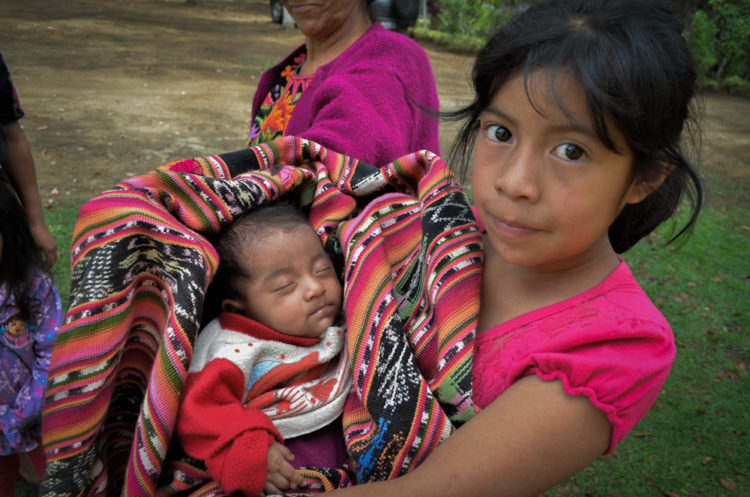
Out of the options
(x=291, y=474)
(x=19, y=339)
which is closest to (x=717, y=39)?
(x=19, y=339)

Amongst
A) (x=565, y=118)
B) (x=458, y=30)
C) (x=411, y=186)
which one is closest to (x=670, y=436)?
(x=411, y=186)

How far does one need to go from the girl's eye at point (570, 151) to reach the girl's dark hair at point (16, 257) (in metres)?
2.24

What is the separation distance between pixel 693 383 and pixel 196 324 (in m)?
3.95

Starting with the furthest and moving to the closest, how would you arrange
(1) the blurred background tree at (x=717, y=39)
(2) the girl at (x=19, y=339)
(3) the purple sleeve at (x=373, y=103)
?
Answer: (1) the blurred background tree at (x=717, y=39) < (2) the girl at (x=19, y=339) < (3) the purple sleeve at (x=373, y=103)

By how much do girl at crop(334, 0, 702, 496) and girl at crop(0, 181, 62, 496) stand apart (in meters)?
1.79

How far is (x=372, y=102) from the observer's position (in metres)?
2.09

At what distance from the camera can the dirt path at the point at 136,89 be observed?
7.29 metres

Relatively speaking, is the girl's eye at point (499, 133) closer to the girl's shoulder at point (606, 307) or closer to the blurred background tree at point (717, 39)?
the girl's shoulder at point (606, 307)

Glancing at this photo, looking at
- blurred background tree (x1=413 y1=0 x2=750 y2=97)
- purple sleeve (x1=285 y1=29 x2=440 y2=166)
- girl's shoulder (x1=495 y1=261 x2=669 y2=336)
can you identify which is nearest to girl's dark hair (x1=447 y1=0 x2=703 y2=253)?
girl's shoulder (x1=495 y1=261 x2=669 y2=336)

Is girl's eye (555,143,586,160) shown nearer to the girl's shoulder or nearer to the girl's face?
the girl's face

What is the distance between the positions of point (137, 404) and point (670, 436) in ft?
11.3

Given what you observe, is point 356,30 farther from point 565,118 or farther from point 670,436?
point 670,436

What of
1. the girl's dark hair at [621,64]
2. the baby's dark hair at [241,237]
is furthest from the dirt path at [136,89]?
the girl's dark hair at [621,64]

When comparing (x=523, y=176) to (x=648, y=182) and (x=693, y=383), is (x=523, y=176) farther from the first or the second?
(x=693, y=383)
